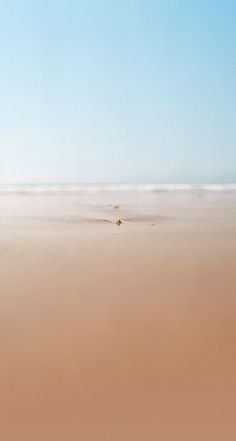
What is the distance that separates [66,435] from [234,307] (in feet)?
4.49

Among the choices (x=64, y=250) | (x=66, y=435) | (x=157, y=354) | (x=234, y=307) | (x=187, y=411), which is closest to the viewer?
(x=66, y=435)

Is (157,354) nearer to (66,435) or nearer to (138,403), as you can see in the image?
(138,403)

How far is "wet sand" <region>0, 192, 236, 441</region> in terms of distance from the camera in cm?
136

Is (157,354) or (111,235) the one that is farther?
(111,235)

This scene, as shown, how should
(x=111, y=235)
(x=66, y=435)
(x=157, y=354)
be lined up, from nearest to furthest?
1. (x=66, y=435)
2. (x=157, y=354)
3. (x=111, y=235)

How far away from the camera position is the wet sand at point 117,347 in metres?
1.36

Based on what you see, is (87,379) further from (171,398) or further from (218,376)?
(218,376)

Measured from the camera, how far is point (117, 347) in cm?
186

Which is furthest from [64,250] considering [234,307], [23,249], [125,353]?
[125,353]

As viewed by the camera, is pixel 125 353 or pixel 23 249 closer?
pixel 125 353

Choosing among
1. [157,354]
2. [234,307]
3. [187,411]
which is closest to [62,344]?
[157,354]

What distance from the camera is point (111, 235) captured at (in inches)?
194

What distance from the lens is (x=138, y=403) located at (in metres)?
1.45

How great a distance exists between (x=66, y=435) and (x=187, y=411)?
422 millimetres
